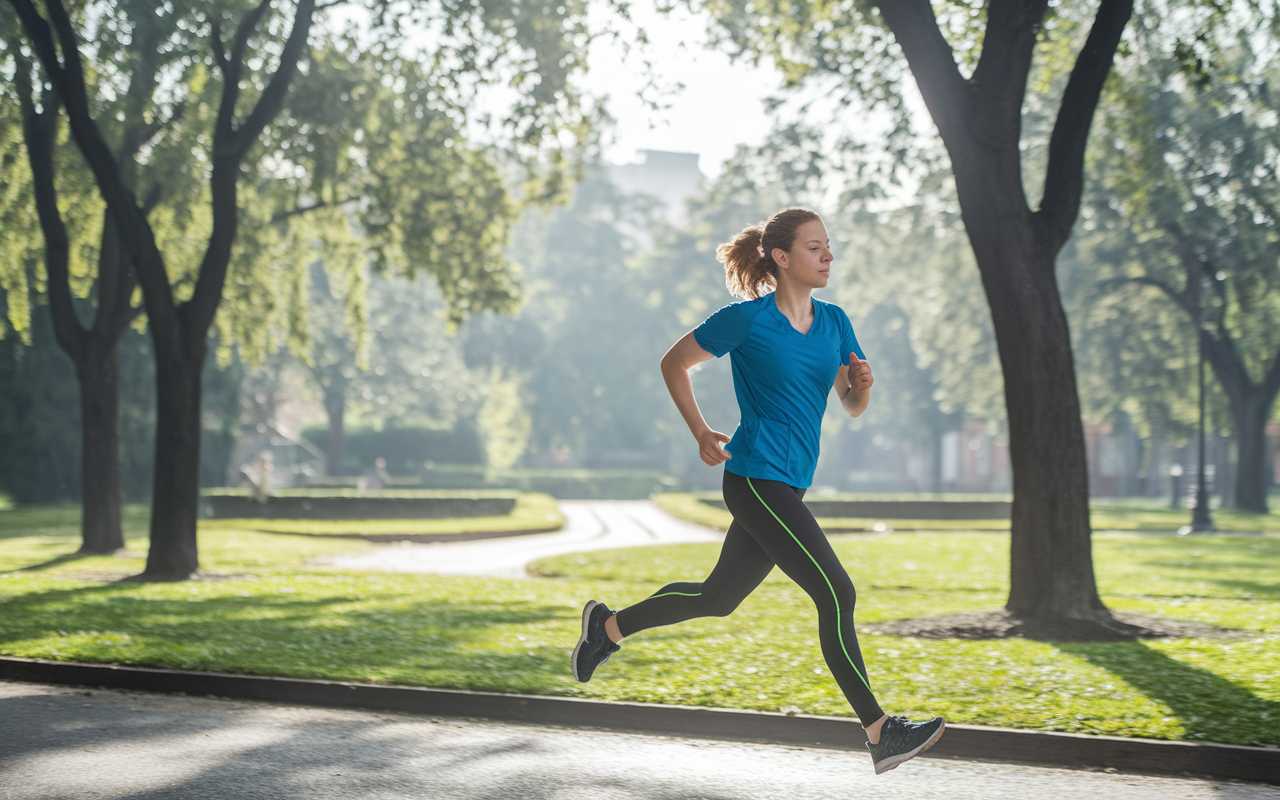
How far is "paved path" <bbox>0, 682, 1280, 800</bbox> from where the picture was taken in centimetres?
451

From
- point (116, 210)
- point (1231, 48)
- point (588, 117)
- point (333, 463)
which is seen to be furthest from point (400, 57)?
point (333, 463)

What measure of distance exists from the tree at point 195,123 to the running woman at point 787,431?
33.1ft

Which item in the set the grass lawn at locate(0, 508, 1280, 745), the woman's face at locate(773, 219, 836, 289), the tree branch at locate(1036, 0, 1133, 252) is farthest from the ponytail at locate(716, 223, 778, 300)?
the tree branch at locate(1036, 0, 1133, 252)

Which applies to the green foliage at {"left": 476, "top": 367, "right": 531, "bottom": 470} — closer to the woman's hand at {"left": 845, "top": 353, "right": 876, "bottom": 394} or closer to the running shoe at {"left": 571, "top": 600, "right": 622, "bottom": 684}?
the running shoe at {"left": 571, "top": 600, "right": 622, "bottom": 684}

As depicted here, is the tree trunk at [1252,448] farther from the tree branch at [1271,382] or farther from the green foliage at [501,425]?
the green foliage at [501,425]

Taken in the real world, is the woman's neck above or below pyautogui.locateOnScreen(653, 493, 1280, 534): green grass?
above

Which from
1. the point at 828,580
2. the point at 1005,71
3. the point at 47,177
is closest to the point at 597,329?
the point at 47,177

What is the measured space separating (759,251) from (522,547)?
18.2 m

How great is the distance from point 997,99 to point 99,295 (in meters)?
13.6

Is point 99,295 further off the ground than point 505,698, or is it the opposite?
point 99,295

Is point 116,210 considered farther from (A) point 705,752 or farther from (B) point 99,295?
(A) point 705,752

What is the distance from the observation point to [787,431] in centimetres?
447

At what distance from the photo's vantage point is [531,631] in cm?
921

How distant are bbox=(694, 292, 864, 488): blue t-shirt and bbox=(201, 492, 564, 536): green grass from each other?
20.7 m
